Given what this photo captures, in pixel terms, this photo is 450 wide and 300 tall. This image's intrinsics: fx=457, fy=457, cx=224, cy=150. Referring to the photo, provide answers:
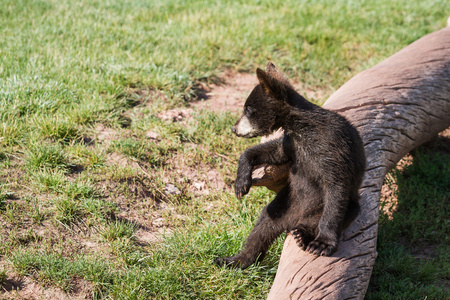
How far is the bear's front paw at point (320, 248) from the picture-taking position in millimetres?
3416

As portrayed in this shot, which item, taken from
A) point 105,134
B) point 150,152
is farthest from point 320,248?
point 105,134

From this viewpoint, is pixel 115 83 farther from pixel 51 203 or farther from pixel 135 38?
pixel 51 203

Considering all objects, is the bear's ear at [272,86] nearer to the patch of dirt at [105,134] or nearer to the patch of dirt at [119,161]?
the patch of dirt at [119,161]

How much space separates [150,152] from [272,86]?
196 centimetres

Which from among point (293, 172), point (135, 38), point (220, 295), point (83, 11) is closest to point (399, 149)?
point (293, 172)

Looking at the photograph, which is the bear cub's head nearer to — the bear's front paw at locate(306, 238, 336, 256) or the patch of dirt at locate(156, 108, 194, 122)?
the bear's front paw at locate(306, 238, 336, 256)

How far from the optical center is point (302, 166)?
12.5 ft

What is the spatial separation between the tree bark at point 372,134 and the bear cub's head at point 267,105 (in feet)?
1.21

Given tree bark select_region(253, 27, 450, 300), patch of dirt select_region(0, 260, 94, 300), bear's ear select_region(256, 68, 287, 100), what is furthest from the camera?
bear's ear select_region(256, 68, 287, 100)

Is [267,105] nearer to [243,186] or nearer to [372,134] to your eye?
[243,186]

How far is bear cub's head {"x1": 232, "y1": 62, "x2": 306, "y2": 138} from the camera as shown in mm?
3805

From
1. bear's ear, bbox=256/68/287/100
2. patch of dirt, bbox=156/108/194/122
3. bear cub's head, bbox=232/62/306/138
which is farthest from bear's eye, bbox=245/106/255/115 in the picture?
patch of dirt, bbox=156/108/194/122

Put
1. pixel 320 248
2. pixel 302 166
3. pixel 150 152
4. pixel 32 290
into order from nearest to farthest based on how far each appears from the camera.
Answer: pixel 320 248, pixel 32 290, pixel 302 166, pixel 150 152

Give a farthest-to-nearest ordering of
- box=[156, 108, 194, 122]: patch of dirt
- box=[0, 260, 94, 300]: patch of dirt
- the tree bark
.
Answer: box=[156, 108, 194, 122]: patch of dirt
box=[0, 260, 94, 300]: patch of dirt
the tree bark
